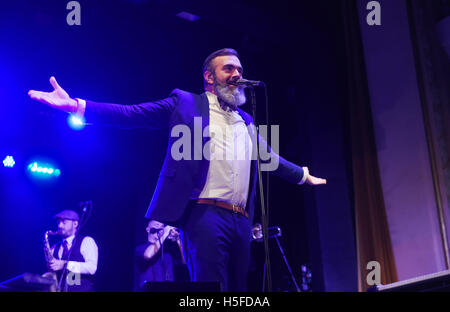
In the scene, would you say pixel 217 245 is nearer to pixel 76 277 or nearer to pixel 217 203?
pixel 217 203

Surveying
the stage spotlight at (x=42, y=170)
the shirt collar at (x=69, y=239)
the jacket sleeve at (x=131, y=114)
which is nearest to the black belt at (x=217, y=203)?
the jacket sleeve at (x=131, y=114)

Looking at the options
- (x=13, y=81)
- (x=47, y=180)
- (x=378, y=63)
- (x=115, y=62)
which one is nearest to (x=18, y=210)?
(x=47, y=180)

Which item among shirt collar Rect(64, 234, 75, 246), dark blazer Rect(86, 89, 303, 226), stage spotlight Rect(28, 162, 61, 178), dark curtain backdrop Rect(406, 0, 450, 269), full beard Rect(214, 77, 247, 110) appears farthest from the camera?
stage spotlight Rect(28, 162, 61, 178)

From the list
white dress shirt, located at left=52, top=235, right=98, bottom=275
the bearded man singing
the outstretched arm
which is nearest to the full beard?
the bearded man singing

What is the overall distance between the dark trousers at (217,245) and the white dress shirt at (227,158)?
9 cm

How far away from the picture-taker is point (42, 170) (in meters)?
7.93

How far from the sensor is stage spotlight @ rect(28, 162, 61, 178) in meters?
7.77

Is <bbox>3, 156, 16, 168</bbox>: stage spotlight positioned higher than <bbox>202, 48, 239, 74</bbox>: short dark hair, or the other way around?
<bbox>3, 156, 16, 168</bbox>: stage spotlight

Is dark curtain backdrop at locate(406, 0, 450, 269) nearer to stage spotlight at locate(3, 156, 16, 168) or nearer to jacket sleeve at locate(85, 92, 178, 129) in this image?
jacket sleeve at locate(85, 92, 178, 129)

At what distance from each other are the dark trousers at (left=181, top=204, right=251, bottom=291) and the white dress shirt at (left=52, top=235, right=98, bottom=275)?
3481 mm

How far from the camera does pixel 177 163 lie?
2244mm

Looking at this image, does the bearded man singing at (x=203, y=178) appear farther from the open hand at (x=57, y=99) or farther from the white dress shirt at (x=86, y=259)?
the white dress shirt at (x=86, y=259)
